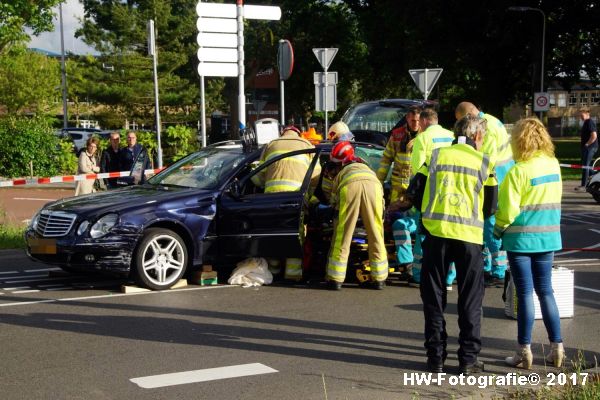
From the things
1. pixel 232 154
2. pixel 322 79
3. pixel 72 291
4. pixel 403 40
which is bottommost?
pixel 72 291

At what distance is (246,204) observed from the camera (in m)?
9.98

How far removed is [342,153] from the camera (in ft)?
31.7

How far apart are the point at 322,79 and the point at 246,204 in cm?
824

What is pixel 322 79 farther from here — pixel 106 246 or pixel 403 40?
pixel 403 40

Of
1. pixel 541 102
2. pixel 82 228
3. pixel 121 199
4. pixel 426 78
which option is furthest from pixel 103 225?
pixel 541 102

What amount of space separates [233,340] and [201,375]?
1.10m

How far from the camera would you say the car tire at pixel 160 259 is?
31.2ft

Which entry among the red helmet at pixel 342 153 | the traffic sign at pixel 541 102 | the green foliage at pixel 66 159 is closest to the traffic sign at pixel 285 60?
the red helmet at pixel 342 153

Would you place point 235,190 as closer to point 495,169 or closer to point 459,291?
point 495,169

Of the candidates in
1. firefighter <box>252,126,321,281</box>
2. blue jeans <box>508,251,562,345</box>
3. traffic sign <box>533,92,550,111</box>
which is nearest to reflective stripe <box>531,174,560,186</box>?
blue jeans <box>508,251,562,345</box>

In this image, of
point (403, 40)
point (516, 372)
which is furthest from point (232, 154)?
point (403, 40)

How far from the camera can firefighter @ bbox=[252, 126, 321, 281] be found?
10164 millimetres

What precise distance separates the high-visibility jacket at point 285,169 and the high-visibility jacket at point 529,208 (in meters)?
4.04

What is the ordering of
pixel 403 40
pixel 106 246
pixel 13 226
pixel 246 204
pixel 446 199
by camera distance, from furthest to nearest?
pixel 403 40, pixel 13 226, pixel 246 204, pixel 106 246, pixel 446 199
